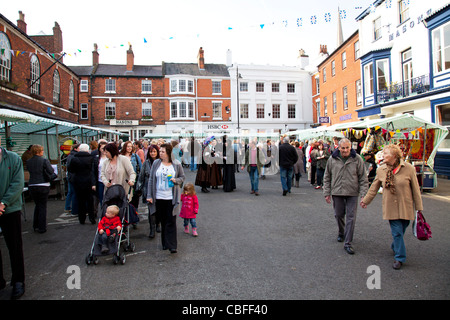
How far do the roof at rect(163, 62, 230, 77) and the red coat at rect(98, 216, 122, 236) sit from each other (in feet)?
124

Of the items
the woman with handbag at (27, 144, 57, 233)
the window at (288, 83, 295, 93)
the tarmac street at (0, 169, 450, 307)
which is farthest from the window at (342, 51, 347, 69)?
the woman with handbag at (27, 144, 57, 233)

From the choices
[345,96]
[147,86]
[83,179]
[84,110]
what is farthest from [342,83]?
[84,110]

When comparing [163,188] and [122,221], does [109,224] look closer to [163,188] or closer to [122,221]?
[122,221]

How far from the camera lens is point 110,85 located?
3850cm

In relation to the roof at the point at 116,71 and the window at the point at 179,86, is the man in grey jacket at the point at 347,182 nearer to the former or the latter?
the window at the point at 179,86

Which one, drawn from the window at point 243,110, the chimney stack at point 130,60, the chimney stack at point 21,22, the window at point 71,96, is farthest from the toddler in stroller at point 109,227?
the chimney stack at point 130,60

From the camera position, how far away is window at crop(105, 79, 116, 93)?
3838 centimetres

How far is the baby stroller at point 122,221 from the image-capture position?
466 cm

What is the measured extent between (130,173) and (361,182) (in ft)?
13.6

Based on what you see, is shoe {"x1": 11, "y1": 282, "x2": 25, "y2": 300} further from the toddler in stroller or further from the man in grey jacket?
the man in grey jacket

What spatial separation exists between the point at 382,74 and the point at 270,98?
2172 centimetres

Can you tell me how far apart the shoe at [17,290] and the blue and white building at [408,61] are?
45.1 ft

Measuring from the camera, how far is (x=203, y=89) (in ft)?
133
